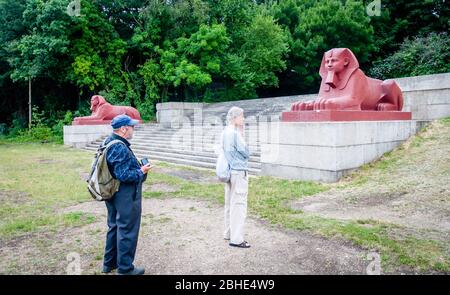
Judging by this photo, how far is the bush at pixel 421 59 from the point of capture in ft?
54.0

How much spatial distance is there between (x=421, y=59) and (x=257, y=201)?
14940 millimetres

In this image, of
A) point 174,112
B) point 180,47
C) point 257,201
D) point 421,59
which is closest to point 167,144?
point 174,112

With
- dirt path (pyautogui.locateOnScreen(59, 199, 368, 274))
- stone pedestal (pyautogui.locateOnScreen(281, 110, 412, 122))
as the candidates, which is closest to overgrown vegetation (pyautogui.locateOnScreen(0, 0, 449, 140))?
stone pedestal (pyautogui.locateOnScreen(281, 110, 412, 122))

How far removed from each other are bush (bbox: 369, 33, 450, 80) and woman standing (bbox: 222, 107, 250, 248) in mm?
14933

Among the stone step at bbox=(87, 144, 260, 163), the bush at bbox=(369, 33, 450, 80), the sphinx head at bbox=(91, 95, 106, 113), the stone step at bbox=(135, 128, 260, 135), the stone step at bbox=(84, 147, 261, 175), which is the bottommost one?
the stone step at bbox=(84, 147, 261, 175)

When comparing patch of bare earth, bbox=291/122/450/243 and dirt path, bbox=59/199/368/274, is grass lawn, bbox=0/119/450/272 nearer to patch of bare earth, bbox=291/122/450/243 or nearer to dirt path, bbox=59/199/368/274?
patch of bare earth, bbox=291/122/450/243

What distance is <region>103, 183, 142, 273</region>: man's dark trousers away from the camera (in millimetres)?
3387

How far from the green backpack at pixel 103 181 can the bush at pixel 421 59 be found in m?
16.4

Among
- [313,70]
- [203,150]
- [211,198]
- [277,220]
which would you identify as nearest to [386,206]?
[277,220]

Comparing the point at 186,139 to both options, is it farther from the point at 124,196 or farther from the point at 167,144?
the point at 124,196

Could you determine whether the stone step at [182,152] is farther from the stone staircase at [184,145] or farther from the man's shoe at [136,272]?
the man's shoe at [136,272]

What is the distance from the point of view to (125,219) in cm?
339
